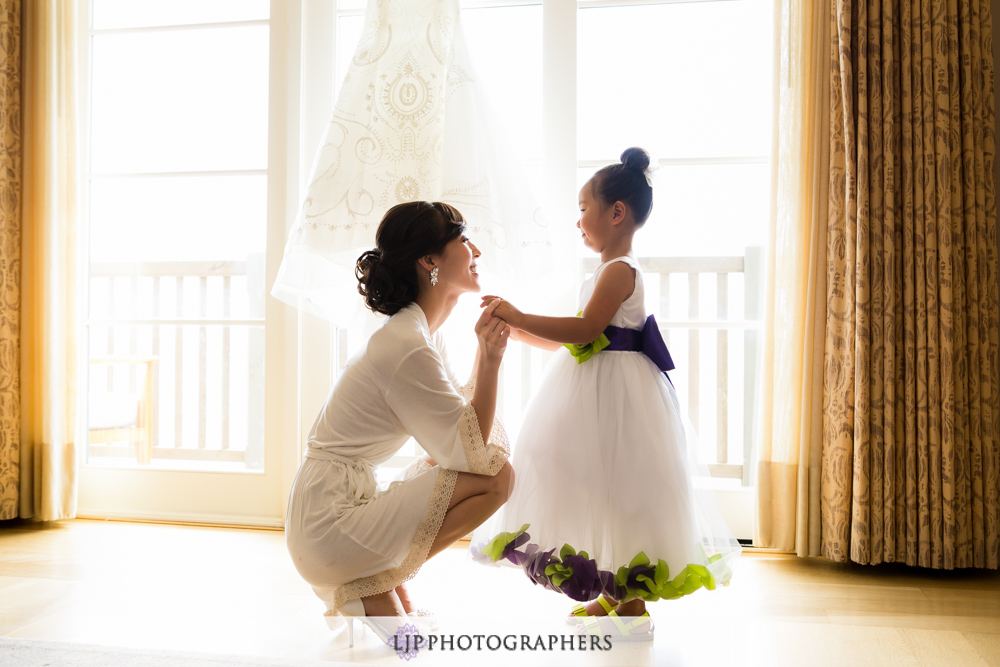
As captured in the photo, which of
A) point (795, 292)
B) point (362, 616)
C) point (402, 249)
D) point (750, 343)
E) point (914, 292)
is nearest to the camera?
point (362, 616)

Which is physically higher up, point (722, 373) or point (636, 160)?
point (636, 160)

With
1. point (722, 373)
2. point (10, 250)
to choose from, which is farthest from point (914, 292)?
point (10, 250)

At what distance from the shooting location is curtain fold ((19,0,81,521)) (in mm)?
2418

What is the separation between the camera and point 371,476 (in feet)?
4.97

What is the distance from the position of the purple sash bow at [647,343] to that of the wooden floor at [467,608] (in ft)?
2.01

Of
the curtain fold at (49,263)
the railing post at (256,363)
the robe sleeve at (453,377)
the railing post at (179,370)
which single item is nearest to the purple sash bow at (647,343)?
the robe sleeve at (453,377)

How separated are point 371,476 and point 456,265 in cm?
51

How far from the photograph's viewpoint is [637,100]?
240cm

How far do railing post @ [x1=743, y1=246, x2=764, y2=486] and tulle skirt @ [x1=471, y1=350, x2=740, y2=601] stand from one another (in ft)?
2.69

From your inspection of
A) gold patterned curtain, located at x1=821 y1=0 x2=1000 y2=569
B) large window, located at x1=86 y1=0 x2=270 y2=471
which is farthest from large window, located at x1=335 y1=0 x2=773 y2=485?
large window, located at x1=86 y1=0 x2=270 y2=471

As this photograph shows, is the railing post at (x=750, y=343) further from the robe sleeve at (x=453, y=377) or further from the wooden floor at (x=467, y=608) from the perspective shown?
the robe sleeve at (x=453, y=377)

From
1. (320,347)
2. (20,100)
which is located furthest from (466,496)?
(20,100)

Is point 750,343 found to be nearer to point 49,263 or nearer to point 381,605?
point 381,605

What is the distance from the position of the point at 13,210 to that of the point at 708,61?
245 cm
